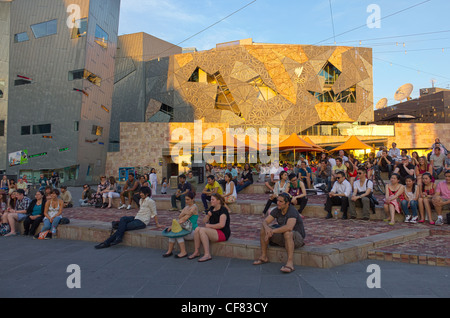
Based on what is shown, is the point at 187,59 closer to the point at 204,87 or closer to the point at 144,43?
the point at 204,87

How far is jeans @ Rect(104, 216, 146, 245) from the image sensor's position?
6371mm

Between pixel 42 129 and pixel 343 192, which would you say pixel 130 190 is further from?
pixel 42 129

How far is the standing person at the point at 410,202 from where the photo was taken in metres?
6.93

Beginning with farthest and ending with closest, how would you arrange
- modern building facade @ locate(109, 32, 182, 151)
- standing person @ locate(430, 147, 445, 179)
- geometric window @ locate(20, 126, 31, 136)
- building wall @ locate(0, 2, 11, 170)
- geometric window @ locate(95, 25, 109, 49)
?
modern building facade @ locate(109, 32, 182, 151)
building wall @ locate(0, 2, 11, 170)
geometric window @ locate(95, 25, 109, 49)
geometric window @ locate(20, 126, 31, 136)
standing person @ locate(430, 147, 445, 179)

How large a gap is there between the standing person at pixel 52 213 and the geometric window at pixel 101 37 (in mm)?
24771

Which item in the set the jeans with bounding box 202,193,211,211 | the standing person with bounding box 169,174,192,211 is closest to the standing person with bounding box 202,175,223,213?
the jeans with bounding box 202,193,211,211

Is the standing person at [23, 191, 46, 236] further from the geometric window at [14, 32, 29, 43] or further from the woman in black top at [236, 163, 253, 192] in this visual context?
the geometric window at [14, 32, 29, 43]

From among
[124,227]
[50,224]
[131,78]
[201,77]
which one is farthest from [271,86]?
[124,227]

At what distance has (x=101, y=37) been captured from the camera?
94.5ft

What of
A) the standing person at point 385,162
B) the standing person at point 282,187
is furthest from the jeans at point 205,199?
the standing person at point 385,162

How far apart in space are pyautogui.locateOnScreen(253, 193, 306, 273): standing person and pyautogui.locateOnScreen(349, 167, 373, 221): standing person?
3.33 meters

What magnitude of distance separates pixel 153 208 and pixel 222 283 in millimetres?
3487

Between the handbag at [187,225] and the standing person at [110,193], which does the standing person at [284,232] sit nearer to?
the handbag at [187,225]

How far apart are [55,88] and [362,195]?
28.1 m
